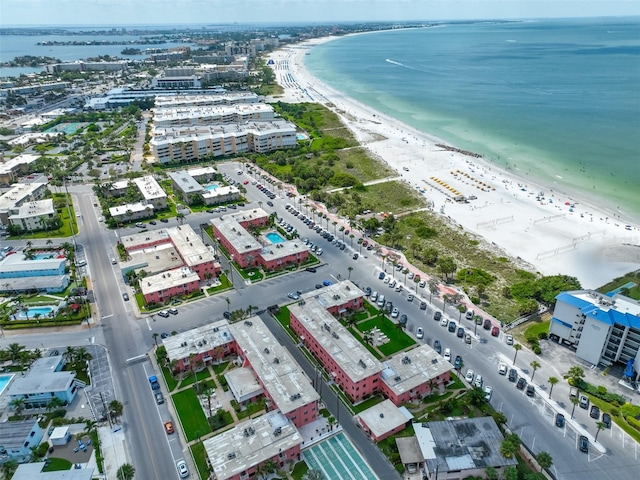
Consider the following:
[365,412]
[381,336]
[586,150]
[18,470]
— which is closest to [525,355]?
[381,336]

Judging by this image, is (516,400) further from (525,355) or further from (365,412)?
(365,412)

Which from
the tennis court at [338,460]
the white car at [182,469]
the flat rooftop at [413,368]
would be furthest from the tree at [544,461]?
the white car at [182,469]

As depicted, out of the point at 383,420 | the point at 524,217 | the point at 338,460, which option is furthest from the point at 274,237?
the point at 524,217

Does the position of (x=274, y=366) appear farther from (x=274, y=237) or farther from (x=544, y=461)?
(x=274, y=237)

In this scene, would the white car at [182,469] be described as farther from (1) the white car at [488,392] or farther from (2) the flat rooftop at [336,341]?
(1) the white car at [488,392]

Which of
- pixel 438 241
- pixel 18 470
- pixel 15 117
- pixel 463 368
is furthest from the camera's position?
pixel 15 117

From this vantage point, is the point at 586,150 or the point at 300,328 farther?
the point at 586,150

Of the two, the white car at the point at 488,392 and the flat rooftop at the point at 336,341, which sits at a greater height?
the flat rooftop at the point at 336,341
